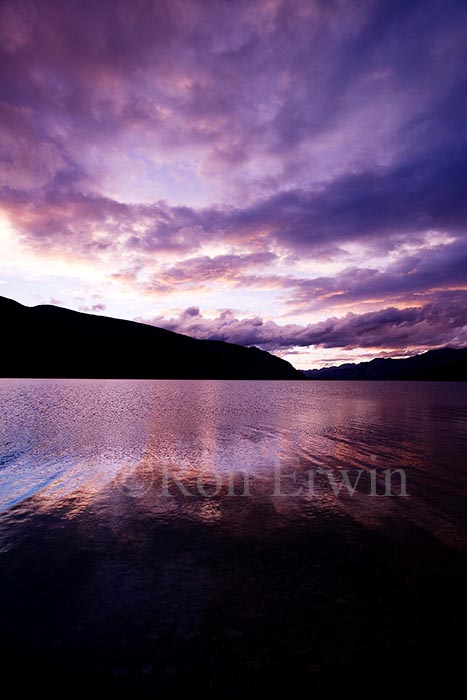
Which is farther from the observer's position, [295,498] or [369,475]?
[369,475]

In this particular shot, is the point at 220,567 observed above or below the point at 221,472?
above

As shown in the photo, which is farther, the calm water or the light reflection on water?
the light reflection on water

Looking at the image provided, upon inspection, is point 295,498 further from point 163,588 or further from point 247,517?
point 163,588

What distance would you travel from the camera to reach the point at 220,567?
10070 mm

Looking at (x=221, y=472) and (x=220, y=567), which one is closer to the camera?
(x=220, y=567)

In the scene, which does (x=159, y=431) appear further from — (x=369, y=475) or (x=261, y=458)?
(x=369, y=475)

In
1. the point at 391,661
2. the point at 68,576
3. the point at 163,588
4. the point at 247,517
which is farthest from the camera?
the point at 247,517

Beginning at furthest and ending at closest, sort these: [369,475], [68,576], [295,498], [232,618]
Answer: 1. [369,475]
2. [295,498]
3. [68,576]
4. [232,618]

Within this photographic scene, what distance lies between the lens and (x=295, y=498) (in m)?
16.2

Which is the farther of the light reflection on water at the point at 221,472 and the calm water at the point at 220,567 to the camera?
the light reflection on water at the point at 221,472

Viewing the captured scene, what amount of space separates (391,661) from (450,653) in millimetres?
1240

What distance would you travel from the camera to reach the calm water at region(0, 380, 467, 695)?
6871 millimetres

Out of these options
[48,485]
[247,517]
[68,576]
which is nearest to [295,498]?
[247,517]

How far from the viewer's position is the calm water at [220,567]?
687 cm
